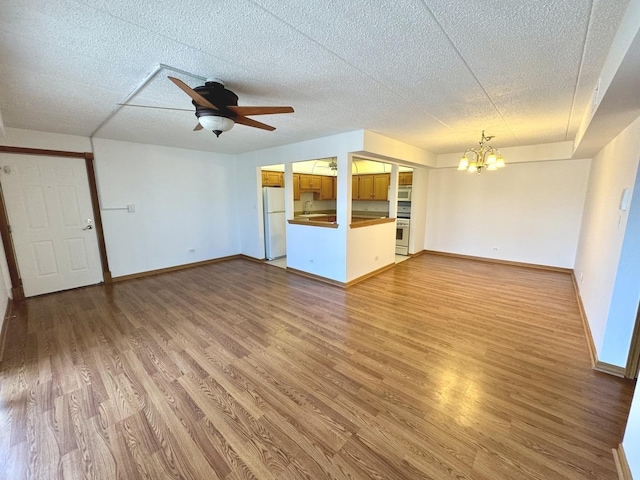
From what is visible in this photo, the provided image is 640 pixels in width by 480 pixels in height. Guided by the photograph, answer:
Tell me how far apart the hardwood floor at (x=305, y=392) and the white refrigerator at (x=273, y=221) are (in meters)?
2.36

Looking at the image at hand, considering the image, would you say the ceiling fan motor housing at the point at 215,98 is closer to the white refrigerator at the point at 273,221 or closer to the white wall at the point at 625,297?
the white wall at the point at 625,297

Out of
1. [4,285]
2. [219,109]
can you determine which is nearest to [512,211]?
[219,109]

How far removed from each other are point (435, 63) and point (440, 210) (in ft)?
16.1

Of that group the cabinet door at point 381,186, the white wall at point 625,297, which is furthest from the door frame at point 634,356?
the cabinet door at point 381,186

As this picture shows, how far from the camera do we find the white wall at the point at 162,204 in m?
4.29

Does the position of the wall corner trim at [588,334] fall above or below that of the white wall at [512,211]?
below

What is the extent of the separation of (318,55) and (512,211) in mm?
5390

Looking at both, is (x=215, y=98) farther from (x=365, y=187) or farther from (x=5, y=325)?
(x=365, y=187)

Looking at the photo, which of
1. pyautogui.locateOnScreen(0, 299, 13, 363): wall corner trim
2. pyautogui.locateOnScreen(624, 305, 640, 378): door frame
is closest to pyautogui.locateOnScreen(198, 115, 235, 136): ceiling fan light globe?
pyautogui.locateOnScreen(0, 299, 13, 363): wall corner trim

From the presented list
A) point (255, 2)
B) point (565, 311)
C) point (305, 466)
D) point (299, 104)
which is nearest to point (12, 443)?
point (305, 466)

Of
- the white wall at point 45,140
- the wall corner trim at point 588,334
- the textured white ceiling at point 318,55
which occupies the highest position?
the textured white ceiling at point 318,55

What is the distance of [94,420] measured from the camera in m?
1.71

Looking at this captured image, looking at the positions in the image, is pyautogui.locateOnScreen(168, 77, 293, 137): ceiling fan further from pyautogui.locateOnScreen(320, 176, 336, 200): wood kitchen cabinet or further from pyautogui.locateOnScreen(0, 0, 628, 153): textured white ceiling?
pyautogui.locateOnScreen(320, 176, 336, 200): wood kitchen cabinet

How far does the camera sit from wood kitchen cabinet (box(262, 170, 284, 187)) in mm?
6242
